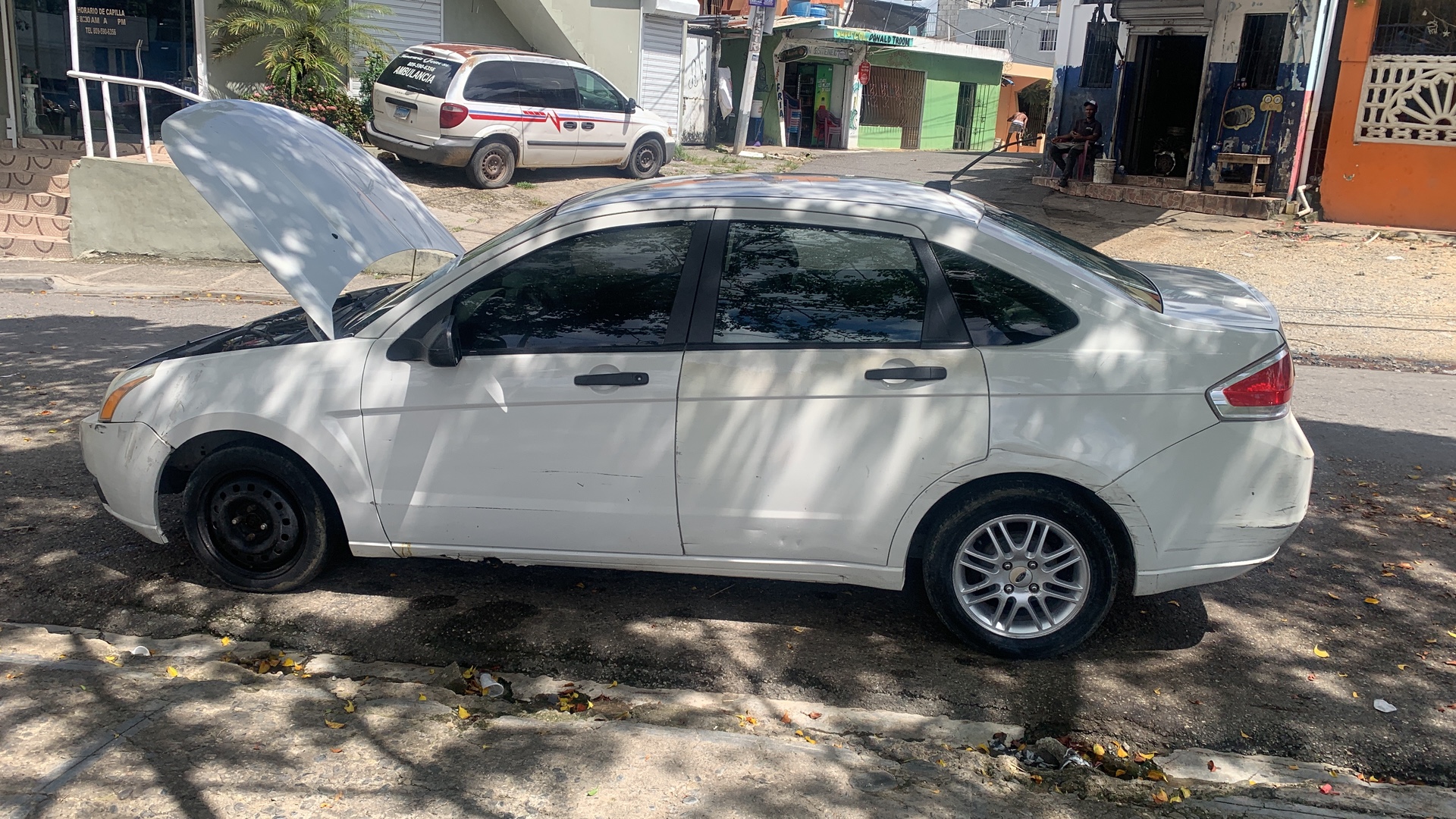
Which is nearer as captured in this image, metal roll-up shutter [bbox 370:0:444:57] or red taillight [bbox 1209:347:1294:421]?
red taillight [bbox 1209:347:1294:421]

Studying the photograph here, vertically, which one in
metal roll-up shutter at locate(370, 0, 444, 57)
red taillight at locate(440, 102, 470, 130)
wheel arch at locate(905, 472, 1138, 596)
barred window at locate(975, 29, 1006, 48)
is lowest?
wheel arch at locate(905, 472, 1138, 596)

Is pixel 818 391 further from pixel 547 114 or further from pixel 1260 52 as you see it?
pixel 1260 52

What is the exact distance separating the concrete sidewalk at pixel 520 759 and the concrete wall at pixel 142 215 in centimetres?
1004

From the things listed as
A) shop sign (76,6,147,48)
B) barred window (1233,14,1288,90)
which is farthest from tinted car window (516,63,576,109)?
barred window (1233,14,1288,90)

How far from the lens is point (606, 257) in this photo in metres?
4.31

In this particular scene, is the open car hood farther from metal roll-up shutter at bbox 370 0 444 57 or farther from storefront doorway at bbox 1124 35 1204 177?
storefront doorway at bbox 1124 35 1204 177

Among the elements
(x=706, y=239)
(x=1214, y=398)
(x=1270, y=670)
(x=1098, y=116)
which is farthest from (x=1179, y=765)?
(x=1098, y=116)

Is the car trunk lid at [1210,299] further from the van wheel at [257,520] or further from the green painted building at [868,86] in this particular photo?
the green painted building at [868,86]

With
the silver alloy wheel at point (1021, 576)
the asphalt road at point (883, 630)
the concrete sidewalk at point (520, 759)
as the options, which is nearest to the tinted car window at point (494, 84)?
the asphalt road at point (883, 630)

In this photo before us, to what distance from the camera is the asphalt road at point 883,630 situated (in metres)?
3.90

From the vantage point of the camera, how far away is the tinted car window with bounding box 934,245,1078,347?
4043 mm

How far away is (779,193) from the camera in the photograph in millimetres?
4324

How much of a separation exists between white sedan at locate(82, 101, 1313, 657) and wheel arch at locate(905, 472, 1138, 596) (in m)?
0.01

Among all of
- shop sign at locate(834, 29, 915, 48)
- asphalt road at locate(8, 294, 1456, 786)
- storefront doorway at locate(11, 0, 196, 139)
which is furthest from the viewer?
shop sign at locate(834, 29, 915, 48)
